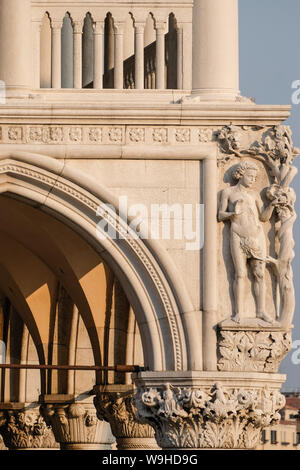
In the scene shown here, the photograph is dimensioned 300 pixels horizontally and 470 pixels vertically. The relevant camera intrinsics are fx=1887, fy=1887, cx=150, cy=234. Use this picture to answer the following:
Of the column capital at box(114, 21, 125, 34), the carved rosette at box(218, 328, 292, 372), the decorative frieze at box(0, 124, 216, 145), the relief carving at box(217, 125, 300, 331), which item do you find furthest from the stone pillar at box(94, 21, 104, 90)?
the carved rosette at box(218, 328, 292, 372)

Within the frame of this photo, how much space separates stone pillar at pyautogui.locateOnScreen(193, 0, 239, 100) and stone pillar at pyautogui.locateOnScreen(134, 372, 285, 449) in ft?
14.9

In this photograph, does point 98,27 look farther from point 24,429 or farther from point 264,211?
point 24,429

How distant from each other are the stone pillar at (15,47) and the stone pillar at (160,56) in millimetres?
2053

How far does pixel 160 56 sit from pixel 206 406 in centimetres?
581

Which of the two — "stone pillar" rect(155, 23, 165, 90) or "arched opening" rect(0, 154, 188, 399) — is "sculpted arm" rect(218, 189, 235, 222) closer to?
"arched opening" rect(0, 154, 188, 399)

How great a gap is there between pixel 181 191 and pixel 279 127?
1.85m

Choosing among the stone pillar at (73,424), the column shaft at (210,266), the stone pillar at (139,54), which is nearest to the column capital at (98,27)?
the stone pillar at (139,54)

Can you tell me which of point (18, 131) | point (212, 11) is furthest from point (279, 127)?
point (18, 131)

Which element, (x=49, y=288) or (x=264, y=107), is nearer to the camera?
(x=264, y=107)

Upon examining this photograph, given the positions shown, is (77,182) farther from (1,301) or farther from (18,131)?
(1,301)

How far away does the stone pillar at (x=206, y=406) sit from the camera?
29.1m

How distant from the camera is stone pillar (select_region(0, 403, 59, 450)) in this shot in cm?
4238

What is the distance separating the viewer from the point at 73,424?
3972 cm

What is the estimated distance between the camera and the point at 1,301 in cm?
4191
